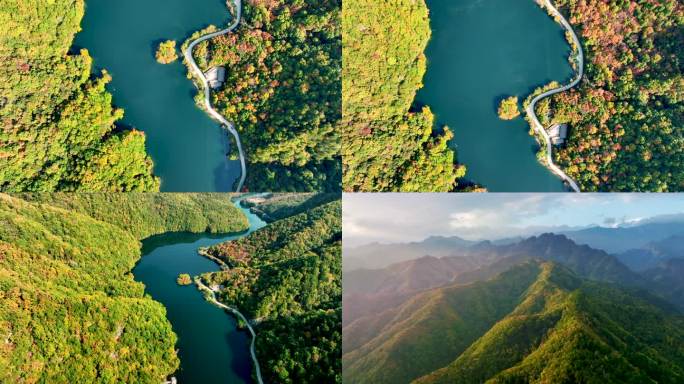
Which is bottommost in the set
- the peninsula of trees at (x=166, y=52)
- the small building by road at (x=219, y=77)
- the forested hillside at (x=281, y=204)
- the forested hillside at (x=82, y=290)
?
the forested hillside at (x=82, y=290)

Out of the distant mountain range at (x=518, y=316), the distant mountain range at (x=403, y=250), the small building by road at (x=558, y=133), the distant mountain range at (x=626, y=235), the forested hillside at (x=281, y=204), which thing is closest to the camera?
the distant mountain range at (x=518, y=316)

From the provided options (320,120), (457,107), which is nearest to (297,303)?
(320,120)

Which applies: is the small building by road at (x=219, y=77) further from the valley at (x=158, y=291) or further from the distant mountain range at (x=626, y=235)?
the distant mountain range at (x=626, y=235)

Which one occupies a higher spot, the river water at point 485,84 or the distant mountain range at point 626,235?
the river water at point 485,84

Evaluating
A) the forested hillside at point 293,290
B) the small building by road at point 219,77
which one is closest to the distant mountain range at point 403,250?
the forested hillside at point 293,290

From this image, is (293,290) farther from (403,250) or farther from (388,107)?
(388,107)

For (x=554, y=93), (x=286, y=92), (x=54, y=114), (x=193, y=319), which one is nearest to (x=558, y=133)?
(x=554, y=93)

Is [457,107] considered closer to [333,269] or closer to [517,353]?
[333,269]

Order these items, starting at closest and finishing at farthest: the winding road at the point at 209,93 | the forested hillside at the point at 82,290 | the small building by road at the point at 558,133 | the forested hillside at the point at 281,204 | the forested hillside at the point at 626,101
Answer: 1. the forested hillside at the point at 82,290
2. the forested hillside at the point at 281,204
3. the winding road at the point at 209,93
4. the forested hillside at the point at 626,101
5. the small building by road at the point at 558,133
